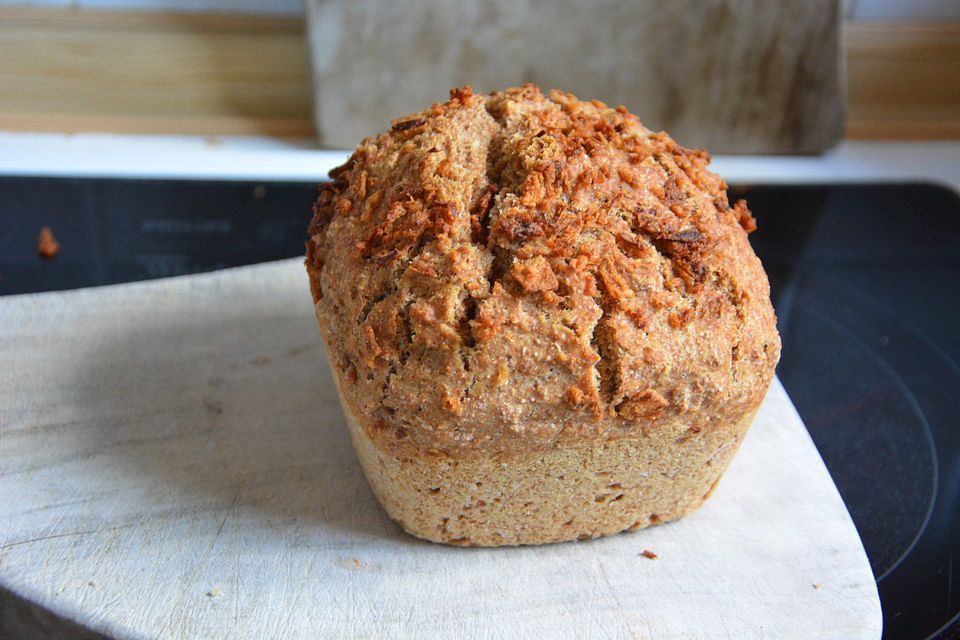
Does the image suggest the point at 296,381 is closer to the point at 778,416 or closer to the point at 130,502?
the point at 130,502

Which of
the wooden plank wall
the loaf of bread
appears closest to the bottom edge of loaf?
the loaf of bread

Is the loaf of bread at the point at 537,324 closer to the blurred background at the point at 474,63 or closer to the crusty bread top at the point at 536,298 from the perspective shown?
the crusty bread top at the point at 536,298

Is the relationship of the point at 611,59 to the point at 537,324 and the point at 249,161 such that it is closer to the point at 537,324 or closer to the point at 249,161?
the point at 249,161

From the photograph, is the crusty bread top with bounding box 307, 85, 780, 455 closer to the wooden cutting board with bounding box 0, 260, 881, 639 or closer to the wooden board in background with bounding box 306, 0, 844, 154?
the wooden cutting board with bounding box 0, 260, 881, 639

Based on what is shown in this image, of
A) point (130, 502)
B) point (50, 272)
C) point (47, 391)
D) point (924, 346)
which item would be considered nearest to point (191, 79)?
point (50, 272)

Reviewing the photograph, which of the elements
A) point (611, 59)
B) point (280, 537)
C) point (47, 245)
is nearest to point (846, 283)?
point (611, 59)
